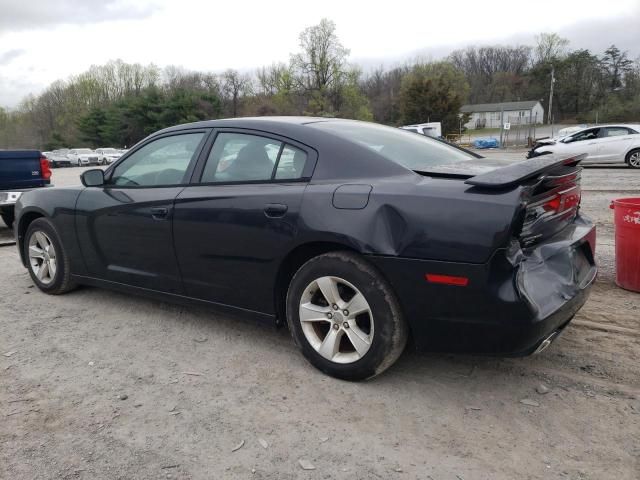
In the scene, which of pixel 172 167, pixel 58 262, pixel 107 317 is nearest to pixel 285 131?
pixel 172 167

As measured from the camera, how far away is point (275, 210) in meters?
3.16

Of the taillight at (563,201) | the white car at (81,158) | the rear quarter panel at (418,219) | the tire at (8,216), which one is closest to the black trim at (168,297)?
the rear quarter panel at (418,219)

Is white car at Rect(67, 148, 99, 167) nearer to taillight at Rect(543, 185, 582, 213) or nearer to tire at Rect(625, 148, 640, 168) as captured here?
tire at Rect(625, 148, 640, 168)

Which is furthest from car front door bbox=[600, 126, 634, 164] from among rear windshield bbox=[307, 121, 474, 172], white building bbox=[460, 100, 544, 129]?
white building bbox=[460, 100, 544, 129]

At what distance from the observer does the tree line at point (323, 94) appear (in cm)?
6259

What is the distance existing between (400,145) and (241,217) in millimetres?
1158

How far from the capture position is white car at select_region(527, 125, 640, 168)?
631 inches

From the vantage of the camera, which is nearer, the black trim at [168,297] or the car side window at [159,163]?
the black trim at [168,297]

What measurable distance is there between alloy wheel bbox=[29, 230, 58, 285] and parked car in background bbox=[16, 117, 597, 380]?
2.78 feet

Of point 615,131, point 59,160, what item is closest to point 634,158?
point 615,131

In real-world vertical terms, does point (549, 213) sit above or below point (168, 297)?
above

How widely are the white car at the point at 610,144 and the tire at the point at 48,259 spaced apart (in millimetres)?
15832

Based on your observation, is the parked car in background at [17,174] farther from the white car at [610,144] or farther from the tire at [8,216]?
the white car at [610,144]

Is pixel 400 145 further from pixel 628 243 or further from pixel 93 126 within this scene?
pixel 93 126
